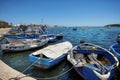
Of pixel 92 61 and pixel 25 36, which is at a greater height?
pixel 25 36

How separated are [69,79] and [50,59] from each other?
2.38 metres

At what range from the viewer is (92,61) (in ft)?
38.8

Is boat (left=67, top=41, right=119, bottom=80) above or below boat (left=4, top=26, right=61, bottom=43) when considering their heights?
below

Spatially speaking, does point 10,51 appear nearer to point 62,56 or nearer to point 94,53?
point 62,56

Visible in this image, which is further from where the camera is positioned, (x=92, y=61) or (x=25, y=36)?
(x=25, y=36)

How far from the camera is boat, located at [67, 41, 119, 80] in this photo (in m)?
8.51

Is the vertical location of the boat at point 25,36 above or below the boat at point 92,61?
above

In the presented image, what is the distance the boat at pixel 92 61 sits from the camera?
8.51 meters

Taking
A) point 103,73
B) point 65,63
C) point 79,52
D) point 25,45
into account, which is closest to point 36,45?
point 25,45

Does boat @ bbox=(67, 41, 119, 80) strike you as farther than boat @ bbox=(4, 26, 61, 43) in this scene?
No

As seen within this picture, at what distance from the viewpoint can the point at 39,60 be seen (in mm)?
11594

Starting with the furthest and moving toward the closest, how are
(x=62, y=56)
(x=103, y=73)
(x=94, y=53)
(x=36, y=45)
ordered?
1. (x=36, y=45)
2. (x=62, y=56)
3. (x=94, y=53)
4. (x=103, y=73)

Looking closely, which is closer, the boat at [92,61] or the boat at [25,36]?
the boat at [92,61]

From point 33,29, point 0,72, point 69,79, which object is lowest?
point 69,79
